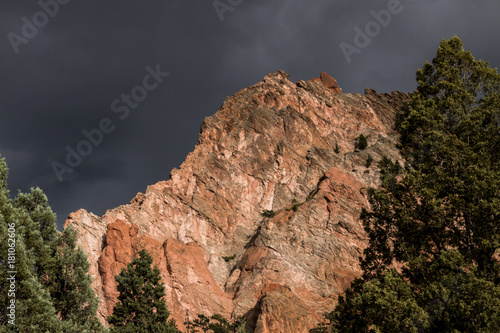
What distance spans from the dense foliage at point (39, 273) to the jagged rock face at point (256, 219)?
122 ft

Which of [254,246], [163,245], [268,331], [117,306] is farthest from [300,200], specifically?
[117,306]

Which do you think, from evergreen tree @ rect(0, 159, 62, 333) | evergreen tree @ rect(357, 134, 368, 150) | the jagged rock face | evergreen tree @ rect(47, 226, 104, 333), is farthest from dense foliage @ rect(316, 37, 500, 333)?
evergreen tree @ rect(357, 134, 368, 150)

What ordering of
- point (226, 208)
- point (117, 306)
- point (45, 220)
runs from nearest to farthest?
1. point (45, 220)
2. point (117, 306)
3. point (226, 208)

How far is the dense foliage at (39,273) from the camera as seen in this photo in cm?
1725

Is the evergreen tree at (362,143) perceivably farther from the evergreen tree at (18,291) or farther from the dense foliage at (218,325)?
the evergreen tree at (18,291)

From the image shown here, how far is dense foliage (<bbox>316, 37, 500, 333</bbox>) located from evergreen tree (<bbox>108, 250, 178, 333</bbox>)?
722 inches

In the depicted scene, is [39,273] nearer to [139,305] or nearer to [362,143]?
[139,305]

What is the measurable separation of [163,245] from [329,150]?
46241 mm

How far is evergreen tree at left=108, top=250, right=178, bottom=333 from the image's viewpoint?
33125 millimetres

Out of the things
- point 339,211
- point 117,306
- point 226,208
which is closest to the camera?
point 117,306

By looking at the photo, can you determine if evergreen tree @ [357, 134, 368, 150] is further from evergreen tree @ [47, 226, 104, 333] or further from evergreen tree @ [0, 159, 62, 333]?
evergreen tree @ [0, 159, 62, 333]

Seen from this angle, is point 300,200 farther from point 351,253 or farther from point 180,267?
point 180,267

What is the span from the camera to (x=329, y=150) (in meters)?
Answer: 103

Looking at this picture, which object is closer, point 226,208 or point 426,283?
point 426,283
